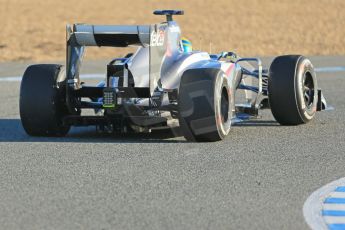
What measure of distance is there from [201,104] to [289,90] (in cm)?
172

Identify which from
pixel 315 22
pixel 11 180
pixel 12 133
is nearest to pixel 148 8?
pixel 315 22

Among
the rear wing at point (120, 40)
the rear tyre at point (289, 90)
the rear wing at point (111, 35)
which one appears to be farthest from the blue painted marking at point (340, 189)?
the rear tyre at point (289, 90)

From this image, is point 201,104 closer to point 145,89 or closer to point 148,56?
point 145,89

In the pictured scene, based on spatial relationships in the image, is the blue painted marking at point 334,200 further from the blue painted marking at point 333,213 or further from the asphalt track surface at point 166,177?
the blue painted marking at point 333,213

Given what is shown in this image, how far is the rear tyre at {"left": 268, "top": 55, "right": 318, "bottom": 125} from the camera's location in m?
11.8

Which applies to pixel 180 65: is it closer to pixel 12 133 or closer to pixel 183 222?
pixel 12 133

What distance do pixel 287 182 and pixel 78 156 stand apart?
2431mm

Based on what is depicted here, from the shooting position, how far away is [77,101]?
11.3 metres

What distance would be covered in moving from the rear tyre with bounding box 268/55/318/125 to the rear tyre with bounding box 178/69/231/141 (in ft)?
4.29

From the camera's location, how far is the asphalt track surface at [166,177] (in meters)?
7.05

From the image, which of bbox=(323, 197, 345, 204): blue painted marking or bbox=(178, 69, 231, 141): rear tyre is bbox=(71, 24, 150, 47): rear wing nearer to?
bbox=(178, 69, 231, 141): rear tyre

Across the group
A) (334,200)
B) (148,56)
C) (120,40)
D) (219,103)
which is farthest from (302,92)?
(334,200)

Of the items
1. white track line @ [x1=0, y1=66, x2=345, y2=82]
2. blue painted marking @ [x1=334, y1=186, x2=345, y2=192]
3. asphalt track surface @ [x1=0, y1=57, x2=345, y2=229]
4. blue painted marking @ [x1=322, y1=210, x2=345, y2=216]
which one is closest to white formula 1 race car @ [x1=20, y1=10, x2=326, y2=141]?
asphalt track surface @ [x1=0, y1=57, x2=345, y2=229]

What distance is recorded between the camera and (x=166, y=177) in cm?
870
